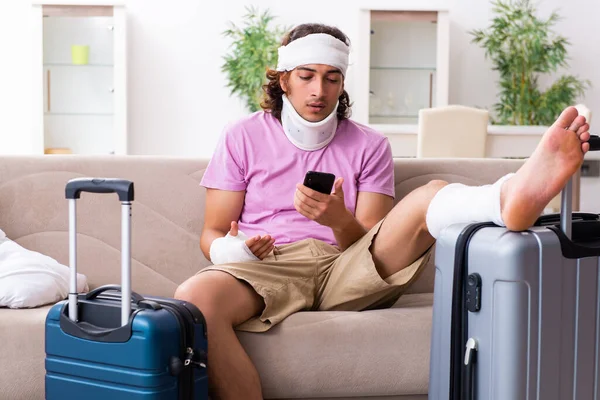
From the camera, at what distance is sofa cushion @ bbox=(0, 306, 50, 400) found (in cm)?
175

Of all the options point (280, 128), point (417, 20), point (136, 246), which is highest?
point (417, 20)

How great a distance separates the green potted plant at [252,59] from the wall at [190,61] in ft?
0.74

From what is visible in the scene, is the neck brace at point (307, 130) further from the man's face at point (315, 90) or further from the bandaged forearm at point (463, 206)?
the bandaged forearm at point (463, 206)

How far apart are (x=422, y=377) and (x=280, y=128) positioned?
0.77m

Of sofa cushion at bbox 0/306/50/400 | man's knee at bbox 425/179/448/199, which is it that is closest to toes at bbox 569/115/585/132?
man's knee at bbox 425/179/448/199

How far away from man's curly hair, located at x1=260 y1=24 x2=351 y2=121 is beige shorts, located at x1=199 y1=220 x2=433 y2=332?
1.42 ft

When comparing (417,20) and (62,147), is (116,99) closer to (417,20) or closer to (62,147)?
(62,147)

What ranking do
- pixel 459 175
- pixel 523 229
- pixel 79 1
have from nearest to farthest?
pixel 523 229, pixel 459 175, pixel 79 1

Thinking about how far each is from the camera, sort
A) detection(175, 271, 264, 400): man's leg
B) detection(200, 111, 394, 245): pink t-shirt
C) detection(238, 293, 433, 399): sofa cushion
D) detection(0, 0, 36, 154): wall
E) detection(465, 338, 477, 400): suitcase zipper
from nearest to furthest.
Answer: detection(465, 338, 477, 400): suitcase zipper → detection(175, 271, 264, 400): man's leg → detection(238, 293, 433, 399): sofa cushion → detection(200, 111, 394, 245): pink t-shirt → detection(0, 0, 36, 154): wall

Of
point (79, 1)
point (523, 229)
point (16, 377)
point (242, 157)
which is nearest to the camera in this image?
point (523, 229)

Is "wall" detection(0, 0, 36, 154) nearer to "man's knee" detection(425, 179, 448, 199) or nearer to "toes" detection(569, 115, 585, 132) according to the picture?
"man's knee" detection(425, 179, 448, 199)

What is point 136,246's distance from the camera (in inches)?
87.5

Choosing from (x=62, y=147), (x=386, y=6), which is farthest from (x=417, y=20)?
(x=62, y=147)

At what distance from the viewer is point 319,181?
1.81 meters
